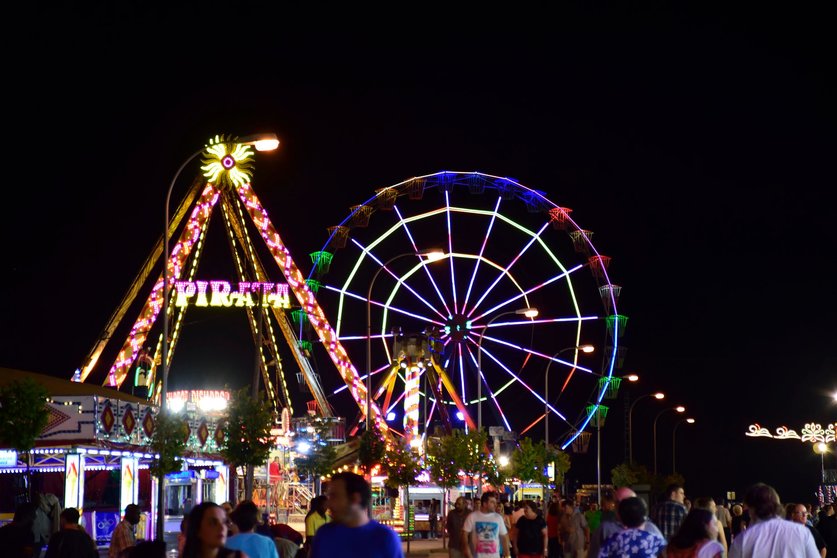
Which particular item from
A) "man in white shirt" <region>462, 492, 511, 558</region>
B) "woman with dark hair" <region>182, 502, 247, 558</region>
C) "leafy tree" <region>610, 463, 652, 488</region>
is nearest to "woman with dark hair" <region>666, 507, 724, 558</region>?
"woman with dark hair" <region>182, 502, 247, 558</region>

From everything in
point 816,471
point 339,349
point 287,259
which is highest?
point 287,259

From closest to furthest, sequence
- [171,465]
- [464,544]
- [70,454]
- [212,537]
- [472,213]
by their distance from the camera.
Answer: [212,537], [464,544], [171,465], [70,454], [472,213]

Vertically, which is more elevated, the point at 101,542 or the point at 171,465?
the point at 171,465

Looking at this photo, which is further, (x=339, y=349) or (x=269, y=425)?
(x=339, y=349)

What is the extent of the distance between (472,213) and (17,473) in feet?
74.7

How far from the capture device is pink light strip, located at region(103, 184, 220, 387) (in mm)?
44969

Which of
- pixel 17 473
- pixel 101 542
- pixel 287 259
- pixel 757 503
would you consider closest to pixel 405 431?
pixel 287 259

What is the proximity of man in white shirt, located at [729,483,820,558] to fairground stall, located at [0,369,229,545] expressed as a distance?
16233mm

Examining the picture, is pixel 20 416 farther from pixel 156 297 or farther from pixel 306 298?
pixel 306 298

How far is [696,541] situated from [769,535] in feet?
1.77

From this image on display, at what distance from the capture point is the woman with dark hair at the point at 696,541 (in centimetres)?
946

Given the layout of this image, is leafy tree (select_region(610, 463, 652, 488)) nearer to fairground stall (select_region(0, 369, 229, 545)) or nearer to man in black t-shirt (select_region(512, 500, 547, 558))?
fairground stall (select_region(0, 369, 229, 545))

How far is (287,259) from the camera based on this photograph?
5091cm

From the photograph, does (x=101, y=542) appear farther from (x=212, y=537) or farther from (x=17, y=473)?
(x=212, y=537)
